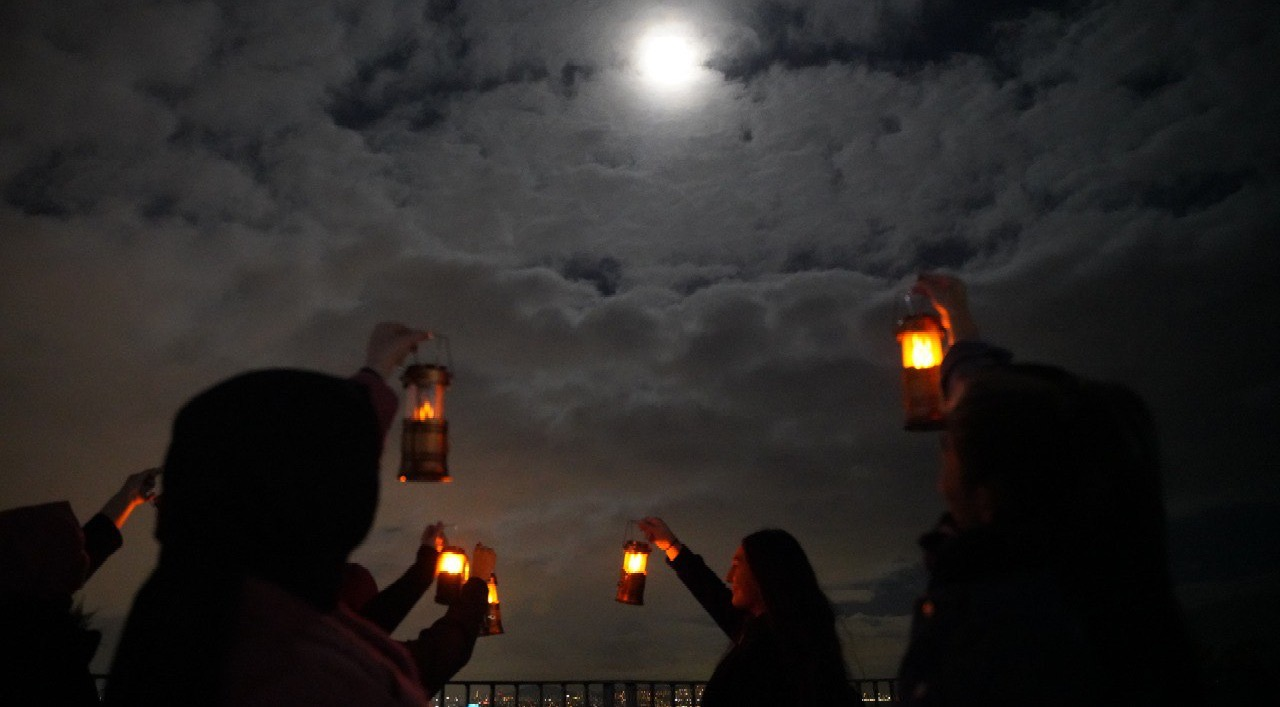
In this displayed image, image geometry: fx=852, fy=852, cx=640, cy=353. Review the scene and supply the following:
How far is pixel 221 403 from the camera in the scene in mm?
1727

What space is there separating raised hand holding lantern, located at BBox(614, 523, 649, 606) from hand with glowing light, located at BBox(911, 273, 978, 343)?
4.48m

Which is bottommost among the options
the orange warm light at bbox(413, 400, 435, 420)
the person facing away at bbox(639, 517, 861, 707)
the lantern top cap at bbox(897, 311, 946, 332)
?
the person facing away at bbox(639, 517, 861, 707)

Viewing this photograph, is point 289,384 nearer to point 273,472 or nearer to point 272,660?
point 273,472

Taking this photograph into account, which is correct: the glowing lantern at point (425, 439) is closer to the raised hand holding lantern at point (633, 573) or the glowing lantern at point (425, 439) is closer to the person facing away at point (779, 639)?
the person facing away at point (779, 639)

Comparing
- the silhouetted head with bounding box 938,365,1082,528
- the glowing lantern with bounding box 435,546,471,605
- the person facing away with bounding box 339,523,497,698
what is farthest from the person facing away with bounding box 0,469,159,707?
the glowing lantern with bounding box 435,546,471,605

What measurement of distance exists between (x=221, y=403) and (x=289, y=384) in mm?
133

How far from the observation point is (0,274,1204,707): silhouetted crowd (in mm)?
1590

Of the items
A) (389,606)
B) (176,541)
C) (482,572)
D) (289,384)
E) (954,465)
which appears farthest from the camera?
(482,572)

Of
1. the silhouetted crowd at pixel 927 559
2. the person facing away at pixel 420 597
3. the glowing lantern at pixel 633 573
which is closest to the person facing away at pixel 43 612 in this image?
the person facing away at pixel 420 597

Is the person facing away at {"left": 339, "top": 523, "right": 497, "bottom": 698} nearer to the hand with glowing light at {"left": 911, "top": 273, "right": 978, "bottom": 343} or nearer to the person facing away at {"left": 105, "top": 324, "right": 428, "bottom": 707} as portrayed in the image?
the person facing away at {"left": 105, "top": 324, "right": 428, "bottom": 707}

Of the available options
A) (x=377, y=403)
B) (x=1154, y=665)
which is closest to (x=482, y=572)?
(x=377, y=403)

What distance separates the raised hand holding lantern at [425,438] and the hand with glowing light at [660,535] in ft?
8.63

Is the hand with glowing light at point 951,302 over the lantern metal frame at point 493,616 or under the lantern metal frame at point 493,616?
over

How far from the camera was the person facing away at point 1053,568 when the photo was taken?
1.71m
